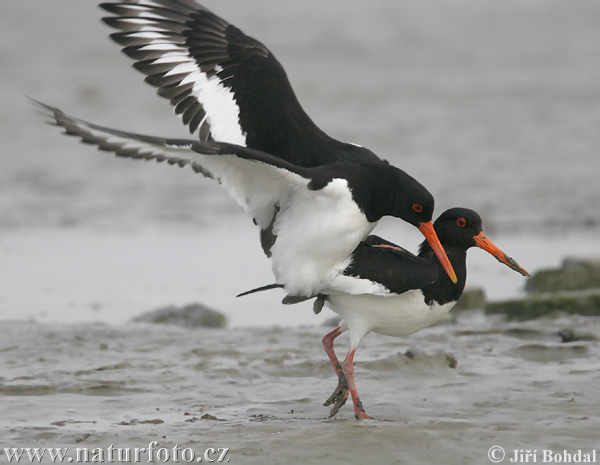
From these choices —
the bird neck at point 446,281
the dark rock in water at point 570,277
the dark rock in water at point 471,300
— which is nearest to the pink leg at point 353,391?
the bird neck at point 446,281

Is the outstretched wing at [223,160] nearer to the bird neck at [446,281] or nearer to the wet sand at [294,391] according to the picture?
the bird neck at [446,281]

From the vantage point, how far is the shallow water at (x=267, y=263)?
4.58m

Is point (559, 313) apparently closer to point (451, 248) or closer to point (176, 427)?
point (451, 248)

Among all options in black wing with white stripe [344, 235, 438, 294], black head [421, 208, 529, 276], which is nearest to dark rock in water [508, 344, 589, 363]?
black head [421, 208, 529, 276]

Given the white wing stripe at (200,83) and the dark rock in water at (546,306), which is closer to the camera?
the white wing stripe at (200,83)

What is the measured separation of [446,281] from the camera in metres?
5.01

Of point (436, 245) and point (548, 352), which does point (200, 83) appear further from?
point (548, 352)

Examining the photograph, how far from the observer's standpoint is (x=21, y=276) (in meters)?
7.91

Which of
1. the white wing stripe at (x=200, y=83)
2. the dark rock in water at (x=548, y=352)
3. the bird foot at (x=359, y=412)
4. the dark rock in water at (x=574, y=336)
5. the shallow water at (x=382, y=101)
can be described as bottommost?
the bird foot at (x=359, y=412)

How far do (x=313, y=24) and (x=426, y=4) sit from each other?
9.76 feet

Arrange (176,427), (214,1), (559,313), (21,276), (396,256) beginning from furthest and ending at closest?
(214,1)
(21,276)
(559,313)
(396,256)
(176,427)

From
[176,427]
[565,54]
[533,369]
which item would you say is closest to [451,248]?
[533,369]

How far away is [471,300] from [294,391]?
7.74 feet

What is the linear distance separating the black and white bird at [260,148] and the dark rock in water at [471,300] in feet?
7.07
